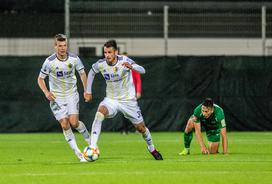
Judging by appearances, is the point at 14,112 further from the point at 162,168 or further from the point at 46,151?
the point at 162,168

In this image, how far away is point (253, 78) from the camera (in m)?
26.5

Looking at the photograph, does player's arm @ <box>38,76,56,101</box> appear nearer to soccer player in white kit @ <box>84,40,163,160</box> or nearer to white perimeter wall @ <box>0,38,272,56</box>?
soccer player in white kit @ <box>84,40,163,160</box>

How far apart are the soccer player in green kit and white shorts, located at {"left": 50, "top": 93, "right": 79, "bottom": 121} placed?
2.49 m

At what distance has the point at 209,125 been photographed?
17.7 metres

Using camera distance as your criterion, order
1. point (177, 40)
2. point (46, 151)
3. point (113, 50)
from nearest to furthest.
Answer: point (113, 50), point (46, 151), point (177, 40)

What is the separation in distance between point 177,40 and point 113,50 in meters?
15.4

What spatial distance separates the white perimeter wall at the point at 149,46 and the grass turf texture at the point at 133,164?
612 centimetres

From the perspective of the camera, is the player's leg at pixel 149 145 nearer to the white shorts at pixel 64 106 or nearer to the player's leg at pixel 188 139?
the white shorts at pixel 64 106

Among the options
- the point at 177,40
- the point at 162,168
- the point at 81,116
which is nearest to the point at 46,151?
the point at 162,168

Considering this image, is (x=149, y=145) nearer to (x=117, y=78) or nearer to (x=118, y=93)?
(x=118, y=93)

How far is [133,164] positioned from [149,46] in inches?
598

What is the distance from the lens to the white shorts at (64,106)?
1586 cm

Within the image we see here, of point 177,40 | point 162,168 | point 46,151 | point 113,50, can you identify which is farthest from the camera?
point 177,40

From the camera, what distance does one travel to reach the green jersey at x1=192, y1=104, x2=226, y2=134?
17250 mm
